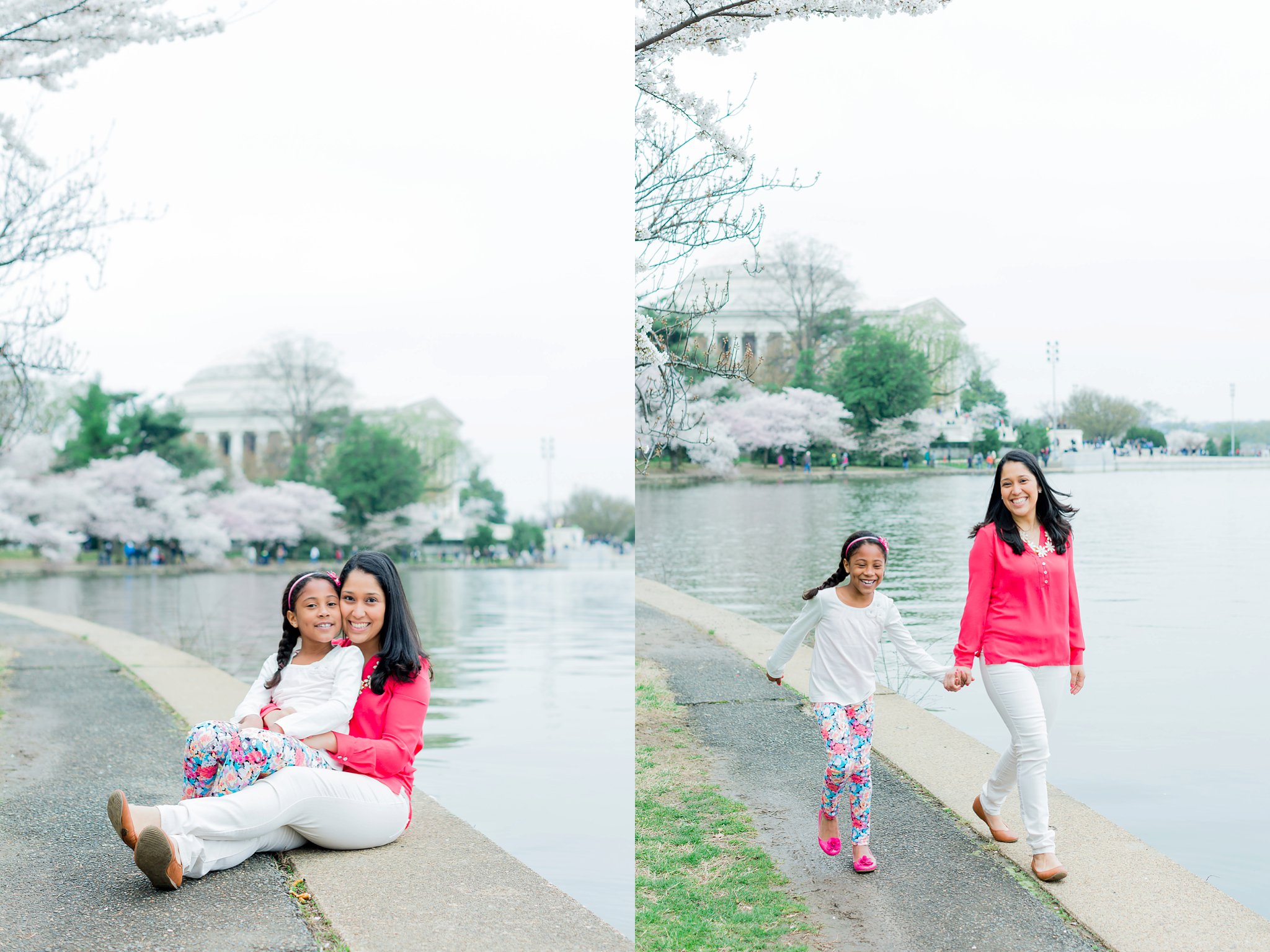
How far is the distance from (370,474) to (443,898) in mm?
29598

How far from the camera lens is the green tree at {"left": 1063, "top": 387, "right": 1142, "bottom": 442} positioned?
510 centimetres

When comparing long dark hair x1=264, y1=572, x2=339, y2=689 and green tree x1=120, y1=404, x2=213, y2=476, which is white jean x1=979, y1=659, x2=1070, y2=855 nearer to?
long dark hair x1=264, y1=572, x2=339, y2=689

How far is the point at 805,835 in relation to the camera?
4.02 meters

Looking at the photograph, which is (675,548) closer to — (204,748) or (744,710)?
(744,710)

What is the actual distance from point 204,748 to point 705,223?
117 inches

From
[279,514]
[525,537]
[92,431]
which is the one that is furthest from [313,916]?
[525,537]

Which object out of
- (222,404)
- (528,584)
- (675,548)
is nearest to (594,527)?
(528,584)

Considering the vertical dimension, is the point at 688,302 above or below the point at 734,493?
above

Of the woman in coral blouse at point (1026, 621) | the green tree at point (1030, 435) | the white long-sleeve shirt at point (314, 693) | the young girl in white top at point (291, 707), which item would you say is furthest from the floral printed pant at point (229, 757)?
the green tree at point (1030, 435)

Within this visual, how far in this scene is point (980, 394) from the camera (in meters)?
5.14

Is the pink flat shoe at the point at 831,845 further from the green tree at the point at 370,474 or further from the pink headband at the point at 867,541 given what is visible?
the green tree at the point at 370,474

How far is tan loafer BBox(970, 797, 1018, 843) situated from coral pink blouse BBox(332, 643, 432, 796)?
1.93m

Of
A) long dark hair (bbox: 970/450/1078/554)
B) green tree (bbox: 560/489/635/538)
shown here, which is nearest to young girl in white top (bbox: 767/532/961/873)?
long dark hair (bbox: 970/450/1078/554)

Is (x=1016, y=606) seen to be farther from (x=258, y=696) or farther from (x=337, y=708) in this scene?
(x=258, y=696)
